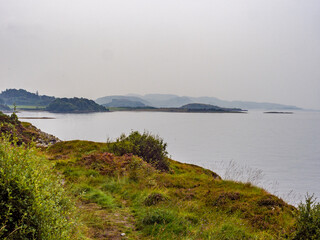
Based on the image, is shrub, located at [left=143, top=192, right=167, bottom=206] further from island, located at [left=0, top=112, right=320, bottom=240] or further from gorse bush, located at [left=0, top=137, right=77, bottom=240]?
gorse bush, located at [left=0, top=137, right=77, bottom=240]

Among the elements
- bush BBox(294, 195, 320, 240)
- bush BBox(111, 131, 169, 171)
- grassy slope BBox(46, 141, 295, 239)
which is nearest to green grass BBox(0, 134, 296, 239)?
grassy slope BBox(46, 141, 295, 239)

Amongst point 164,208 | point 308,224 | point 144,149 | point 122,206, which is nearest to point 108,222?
point 122,206

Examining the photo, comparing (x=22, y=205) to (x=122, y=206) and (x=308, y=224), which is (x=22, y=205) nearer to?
(x=122, y=206)

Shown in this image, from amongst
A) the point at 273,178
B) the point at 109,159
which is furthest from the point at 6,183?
the point at 273,178

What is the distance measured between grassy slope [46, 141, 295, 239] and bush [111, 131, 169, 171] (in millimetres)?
3975

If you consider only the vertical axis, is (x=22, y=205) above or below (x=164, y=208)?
above

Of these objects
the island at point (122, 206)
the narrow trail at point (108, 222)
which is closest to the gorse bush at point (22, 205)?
the island at point (122, 206)

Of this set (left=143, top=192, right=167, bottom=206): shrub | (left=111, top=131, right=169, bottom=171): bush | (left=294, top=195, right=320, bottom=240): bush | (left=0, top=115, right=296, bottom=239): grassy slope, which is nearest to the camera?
(left=294, top=195, right=320, bottom=240): bush

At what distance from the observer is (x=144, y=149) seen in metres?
18.4

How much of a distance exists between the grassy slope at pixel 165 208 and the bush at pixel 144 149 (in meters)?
3.97

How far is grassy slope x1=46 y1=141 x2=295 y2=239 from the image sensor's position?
6664 millimetres

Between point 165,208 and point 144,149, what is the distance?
34.1 ft

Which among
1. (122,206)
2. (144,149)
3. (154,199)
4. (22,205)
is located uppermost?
(22,205)

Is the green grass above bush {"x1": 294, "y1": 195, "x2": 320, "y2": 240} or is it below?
below
